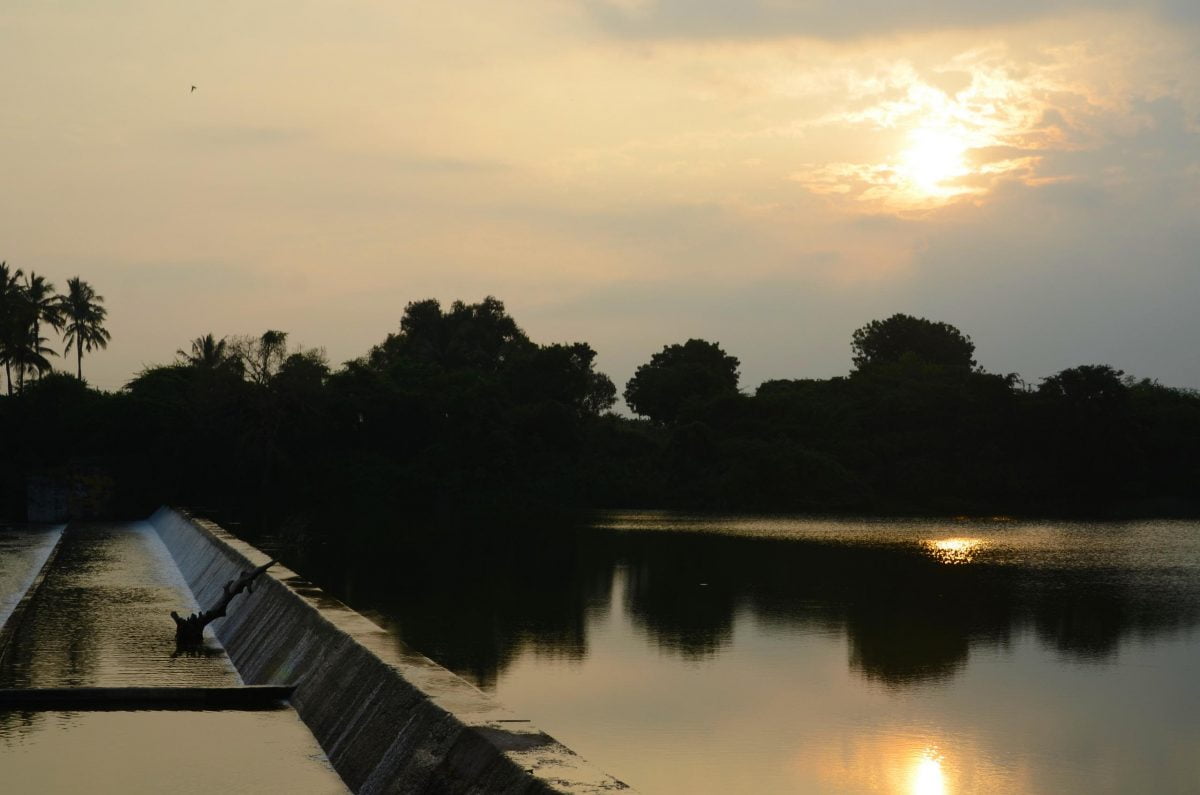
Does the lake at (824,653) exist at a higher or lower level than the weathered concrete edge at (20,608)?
lower

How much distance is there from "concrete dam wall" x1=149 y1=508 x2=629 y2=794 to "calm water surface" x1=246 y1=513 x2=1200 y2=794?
236cm

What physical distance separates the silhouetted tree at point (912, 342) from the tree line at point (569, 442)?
30724mm

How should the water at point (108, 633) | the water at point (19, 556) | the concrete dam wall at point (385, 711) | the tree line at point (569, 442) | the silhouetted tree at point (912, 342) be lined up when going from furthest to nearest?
1. the silhouetted tree at point (912, 342)
2. the tree line at point (569, 442)
3. the water at point (19, 556)
4. the water at point (108, 633)
5. the concrete dam wall at point (385, 711)

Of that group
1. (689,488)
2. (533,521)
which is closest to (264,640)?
(533,521)

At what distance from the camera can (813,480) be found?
68.8 metres

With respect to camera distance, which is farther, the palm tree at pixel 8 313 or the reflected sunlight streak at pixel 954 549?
the palm tree at pixel 8 313

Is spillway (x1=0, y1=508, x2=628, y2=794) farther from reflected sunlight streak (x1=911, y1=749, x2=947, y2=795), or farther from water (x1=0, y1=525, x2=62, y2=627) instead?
reflected sunlight streak (x1=911, y1=749, x2=947, y2=795)

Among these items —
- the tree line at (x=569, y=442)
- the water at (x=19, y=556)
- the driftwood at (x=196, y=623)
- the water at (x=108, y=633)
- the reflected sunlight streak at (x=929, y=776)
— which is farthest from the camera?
the tree line at (x=569, y=442)

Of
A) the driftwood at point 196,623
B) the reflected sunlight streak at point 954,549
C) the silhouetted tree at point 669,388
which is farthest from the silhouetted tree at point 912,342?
the driftwood at point 196,623

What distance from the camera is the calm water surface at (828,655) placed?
1294 centimetres

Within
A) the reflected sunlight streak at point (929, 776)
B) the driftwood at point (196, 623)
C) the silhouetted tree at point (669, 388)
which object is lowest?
the reflected sunlight streak at point (929, 776)

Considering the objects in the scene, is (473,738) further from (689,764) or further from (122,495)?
(122,495)

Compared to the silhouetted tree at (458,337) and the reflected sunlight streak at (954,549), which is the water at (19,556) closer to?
the reflected sunlight streak at (954,549)

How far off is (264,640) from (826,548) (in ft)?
85.2
